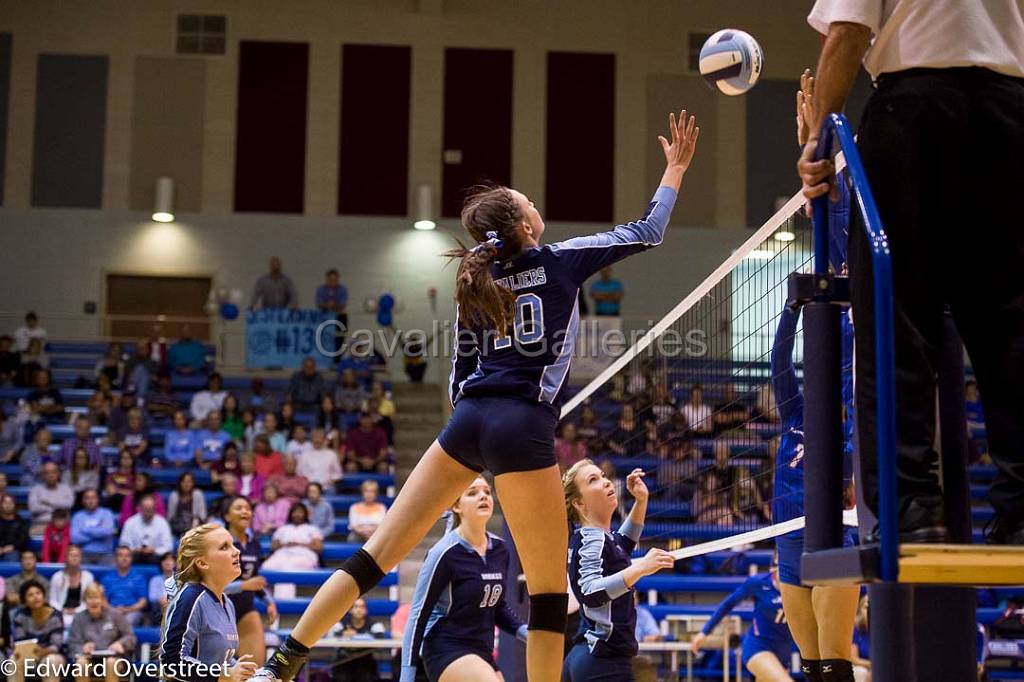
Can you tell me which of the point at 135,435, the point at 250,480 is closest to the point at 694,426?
the point at 250,480

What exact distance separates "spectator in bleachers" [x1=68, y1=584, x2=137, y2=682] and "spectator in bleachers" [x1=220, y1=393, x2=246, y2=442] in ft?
20.1

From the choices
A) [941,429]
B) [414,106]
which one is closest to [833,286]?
[941,429]

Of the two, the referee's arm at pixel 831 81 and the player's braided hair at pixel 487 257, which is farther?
the player's braided hair at pixel 487 257

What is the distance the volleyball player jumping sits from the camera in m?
4.12

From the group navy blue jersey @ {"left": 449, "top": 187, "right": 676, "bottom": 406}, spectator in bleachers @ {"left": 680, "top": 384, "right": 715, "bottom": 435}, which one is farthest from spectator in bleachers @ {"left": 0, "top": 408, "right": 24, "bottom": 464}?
navy blue jersey @ {"left": 449, "top": 187, "right": 676, "bottom": 406}

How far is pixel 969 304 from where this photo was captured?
297 centimetres

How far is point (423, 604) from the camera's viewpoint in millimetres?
6129

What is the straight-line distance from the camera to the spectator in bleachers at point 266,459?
648 inches

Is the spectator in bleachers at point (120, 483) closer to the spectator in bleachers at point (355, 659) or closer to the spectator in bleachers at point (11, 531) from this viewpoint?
the spectator in bleachers at point (11, 531)

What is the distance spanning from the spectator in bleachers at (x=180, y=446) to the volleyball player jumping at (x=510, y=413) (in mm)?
13887

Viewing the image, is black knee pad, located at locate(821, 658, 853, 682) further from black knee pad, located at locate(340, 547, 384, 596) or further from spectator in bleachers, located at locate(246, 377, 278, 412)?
spectator in bleachers, located at locate(246, 377, 278, 412)

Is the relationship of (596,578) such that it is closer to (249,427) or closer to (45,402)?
(249,427)

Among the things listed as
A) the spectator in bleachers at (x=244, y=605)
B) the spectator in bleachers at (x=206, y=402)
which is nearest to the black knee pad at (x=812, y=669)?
the spectator in bleachers at (x=244, y=605)

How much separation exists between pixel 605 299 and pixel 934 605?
19.5 meters
